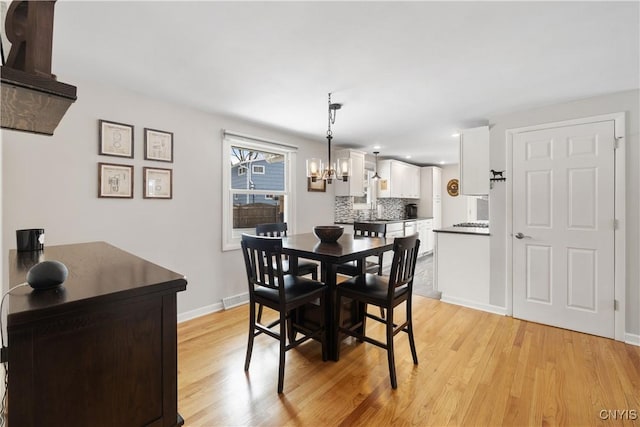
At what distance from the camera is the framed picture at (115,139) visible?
2486 millimetres

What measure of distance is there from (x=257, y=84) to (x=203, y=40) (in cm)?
67

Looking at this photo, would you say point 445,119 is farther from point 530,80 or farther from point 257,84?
point 257,84

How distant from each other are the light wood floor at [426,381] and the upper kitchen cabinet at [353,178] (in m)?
2.59

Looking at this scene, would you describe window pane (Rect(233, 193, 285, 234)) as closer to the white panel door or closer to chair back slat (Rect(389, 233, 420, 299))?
chair back slat (Rect(389, 233, 420, 299))

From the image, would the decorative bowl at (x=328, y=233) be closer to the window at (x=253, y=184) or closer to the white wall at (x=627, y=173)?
the window at (x=253, y=184)

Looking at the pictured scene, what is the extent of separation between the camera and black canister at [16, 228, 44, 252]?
5.00ft

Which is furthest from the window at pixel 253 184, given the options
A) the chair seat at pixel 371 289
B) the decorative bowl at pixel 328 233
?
the chair seat at pixel 371 289

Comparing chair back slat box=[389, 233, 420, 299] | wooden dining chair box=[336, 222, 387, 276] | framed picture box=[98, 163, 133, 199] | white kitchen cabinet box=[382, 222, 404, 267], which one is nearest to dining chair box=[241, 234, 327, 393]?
chair back slat box=[389, 233, 420, 299]

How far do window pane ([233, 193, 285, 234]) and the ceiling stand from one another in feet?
3.64

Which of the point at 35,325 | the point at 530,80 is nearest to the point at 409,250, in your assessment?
the point at 530,80

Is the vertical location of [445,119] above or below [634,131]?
above

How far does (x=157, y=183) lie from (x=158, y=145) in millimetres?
368

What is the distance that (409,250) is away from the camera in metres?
2.07

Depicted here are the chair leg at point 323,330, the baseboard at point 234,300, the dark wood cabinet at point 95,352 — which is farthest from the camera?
the baseboard at point 234,300
